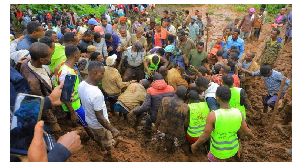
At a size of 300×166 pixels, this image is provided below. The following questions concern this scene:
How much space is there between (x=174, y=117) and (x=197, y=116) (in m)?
0.37

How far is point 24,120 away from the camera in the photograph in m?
2.09

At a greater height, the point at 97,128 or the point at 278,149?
the point at 97,128

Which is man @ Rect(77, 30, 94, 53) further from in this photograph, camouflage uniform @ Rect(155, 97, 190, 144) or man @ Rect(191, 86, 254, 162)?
man @ Rect(191, 86, 254, 162)

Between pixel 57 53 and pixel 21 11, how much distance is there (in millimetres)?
11642

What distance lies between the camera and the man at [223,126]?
277 cm

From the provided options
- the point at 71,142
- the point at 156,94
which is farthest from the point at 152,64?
the point at 71,142

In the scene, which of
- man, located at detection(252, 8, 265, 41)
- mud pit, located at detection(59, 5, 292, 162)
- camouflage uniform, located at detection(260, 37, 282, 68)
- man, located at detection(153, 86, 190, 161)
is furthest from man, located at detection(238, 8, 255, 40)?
man, located at detection(153, 86, 190, 161)

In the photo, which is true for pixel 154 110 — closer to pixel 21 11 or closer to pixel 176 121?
pixel 176 121

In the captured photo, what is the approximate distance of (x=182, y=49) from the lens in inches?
247

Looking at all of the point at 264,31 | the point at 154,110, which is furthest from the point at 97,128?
the point at 264,31

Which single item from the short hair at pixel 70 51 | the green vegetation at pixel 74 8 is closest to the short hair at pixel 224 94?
the short hair at pixel 70 51

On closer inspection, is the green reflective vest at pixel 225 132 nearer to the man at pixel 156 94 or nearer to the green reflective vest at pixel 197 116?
the green reflective vest at pixel 197 116

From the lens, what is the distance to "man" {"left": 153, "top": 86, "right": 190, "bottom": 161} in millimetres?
3492

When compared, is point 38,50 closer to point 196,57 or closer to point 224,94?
point 224,94
